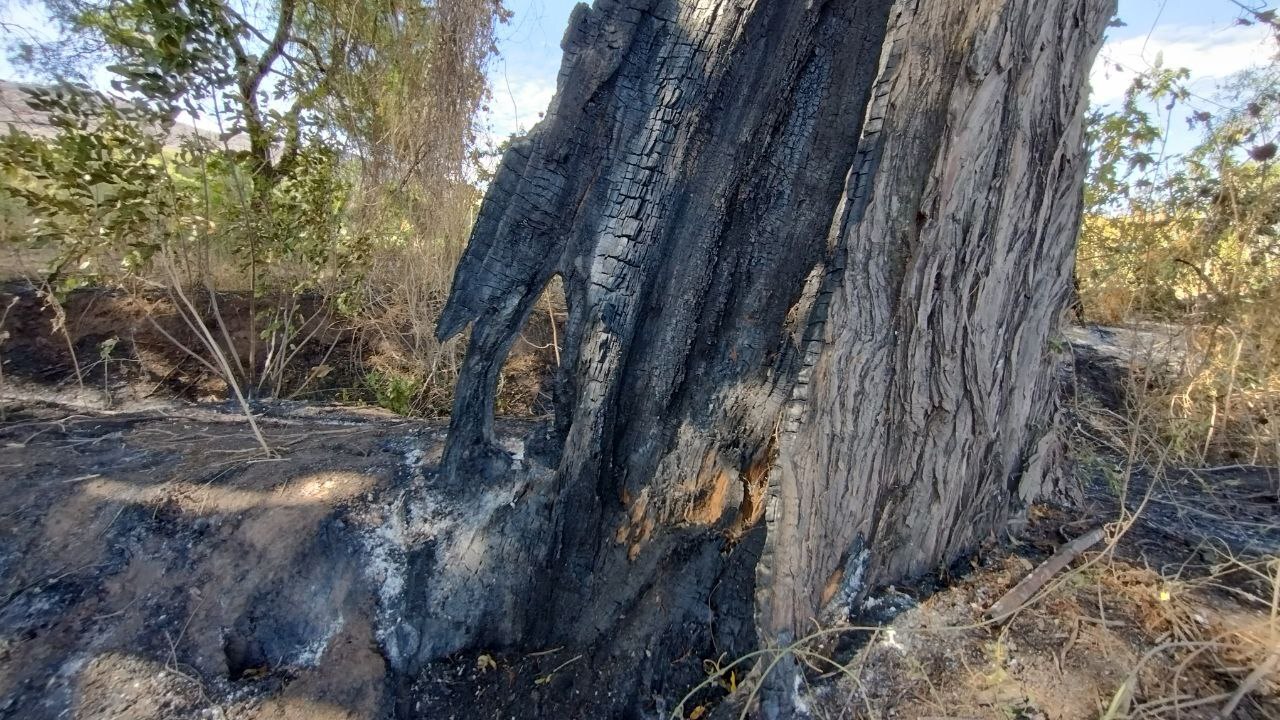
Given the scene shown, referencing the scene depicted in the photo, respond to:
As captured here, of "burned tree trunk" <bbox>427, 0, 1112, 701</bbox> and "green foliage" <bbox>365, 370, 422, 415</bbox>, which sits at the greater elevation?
"burned tree trunk" <bbox>427, 0, 1112, 701</bbox>

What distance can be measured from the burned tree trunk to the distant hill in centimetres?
235

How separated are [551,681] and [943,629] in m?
1.05

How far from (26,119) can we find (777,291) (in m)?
3.54

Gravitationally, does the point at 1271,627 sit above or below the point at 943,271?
below

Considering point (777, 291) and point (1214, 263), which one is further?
point (1214, 263)

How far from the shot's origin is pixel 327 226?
3.63m

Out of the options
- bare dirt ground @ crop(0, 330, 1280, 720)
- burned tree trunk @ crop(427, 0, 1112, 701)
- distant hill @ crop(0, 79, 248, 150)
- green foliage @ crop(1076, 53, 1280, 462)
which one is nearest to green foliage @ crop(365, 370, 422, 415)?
bare dirt ground @ crop(0, 330, 1280, 720)

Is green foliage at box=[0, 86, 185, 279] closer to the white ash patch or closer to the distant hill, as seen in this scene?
the distant hill

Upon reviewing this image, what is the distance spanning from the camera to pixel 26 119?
2773mm

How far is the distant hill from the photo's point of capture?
2662 millimetres

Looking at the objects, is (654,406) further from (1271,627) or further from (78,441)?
(78,441)

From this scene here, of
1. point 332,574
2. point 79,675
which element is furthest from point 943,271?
point 79,675

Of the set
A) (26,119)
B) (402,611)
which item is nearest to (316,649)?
(402,611)

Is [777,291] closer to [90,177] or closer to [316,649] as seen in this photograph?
[316,649]
